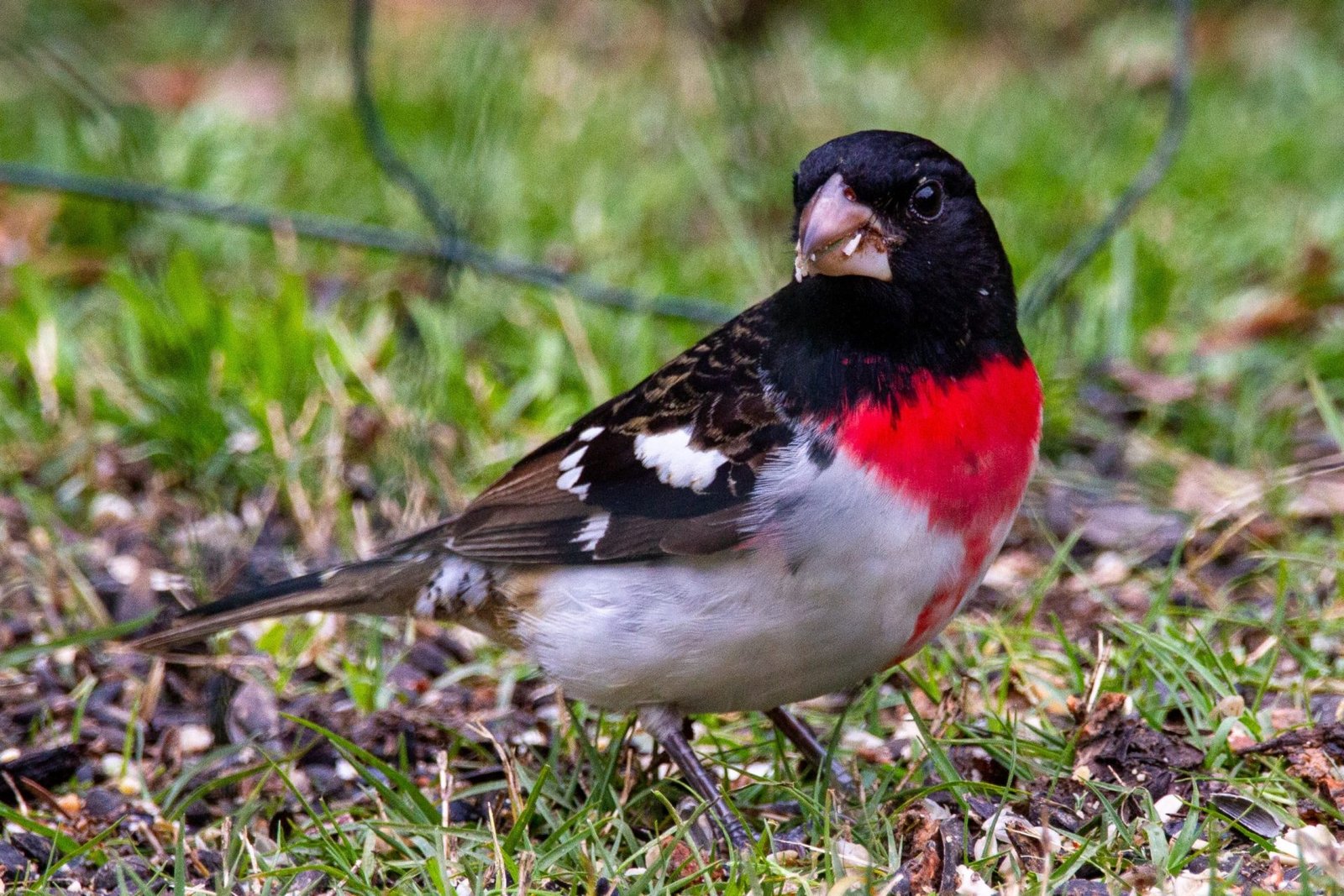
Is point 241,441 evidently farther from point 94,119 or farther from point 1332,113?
point 1332,113

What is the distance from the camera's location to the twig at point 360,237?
5008 mm

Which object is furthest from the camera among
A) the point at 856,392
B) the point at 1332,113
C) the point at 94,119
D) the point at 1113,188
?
the point at 1332,113

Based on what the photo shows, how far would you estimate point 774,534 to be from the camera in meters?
Answer: 2.78

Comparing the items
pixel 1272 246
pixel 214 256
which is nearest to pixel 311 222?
pixel 214 256

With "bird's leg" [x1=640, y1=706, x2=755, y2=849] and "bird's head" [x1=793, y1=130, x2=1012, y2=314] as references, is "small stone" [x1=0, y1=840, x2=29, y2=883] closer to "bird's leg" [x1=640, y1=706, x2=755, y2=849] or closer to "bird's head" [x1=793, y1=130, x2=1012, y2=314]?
"bird's leg" [x1=640, y1=706, x2=755, y2=849]

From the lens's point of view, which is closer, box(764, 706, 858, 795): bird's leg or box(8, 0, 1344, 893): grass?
box(8, 0, 1344, 893): grass

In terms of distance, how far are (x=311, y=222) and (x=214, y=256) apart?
1.37 ft

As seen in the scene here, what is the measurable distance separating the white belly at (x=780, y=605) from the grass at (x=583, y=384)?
0.23 metres

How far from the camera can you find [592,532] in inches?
122

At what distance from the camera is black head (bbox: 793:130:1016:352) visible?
9.16 ft

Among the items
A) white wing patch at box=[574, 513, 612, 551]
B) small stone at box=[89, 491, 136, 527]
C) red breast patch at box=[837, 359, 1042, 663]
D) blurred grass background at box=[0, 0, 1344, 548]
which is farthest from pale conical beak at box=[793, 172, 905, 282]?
small stone at box=[89, 491, 136, 527]

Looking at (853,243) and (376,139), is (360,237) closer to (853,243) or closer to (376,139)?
(376,139)

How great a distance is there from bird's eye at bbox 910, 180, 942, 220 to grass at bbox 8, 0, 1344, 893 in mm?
904

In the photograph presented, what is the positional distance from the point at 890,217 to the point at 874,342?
22cm
